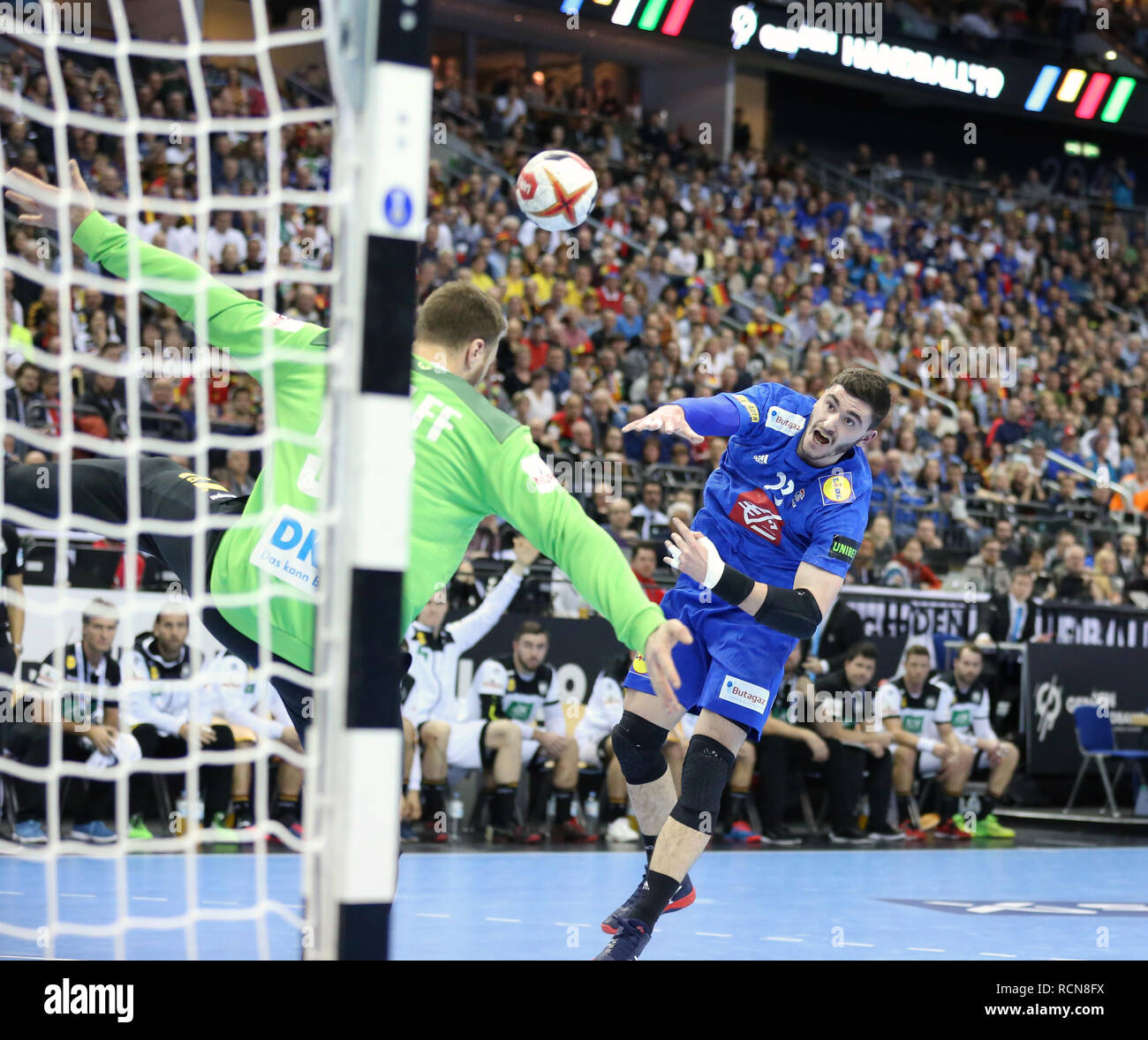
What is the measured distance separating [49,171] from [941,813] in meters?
10.0

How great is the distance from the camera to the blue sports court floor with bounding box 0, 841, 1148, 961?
6047 mm

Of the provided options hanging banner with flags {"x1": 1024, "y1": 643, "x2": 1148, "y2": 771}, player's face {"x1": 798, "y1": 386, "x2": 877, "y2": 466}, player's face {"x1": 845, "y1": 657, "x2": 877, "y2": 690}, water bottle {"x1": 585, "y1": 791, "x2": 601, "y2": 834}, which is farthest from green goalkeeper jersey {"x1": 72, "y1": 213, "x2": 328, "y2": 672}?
hanging banner with flags {"x1": 1024, "y1": 643, "x2": 1148, "y2": 771}

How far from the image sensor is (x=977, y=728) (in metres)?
11.9

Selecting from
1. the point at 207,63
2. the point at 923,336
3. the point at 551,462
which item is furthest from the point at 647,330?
the point at 207,63

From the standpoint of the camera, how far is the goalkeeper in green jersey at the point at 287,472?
4156mm

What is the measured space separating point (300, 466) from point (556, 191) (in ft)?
9.70

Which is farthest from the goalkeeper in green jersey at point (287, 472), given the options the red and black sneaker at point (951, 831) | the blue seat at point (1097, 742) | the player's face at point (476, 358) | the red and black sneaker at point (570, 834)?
the blue seat at point (1097, 742)

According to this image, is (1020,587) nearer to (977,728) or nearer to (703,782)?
(977,728)

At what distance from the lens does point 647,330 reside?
1584 centimetres

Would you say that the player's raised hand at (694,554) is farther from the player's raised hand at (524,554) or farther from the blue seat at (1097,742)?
the blue seat at (1097,742)

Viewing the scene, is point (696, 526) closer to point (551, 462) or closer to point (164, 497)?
point (164, 497)

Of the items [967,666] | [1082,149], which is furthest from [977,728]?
[1082,149]

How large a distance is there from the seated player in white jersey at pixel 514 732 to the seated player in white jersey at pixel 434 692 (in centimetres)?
17

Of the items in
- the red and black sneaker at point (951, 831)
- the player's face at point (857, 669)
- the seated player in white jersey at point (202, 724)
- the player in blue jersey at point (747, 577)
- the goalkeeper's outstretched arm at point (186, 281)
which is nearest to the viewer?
the goalkeeper's outstretched arm at point (186, 281)
